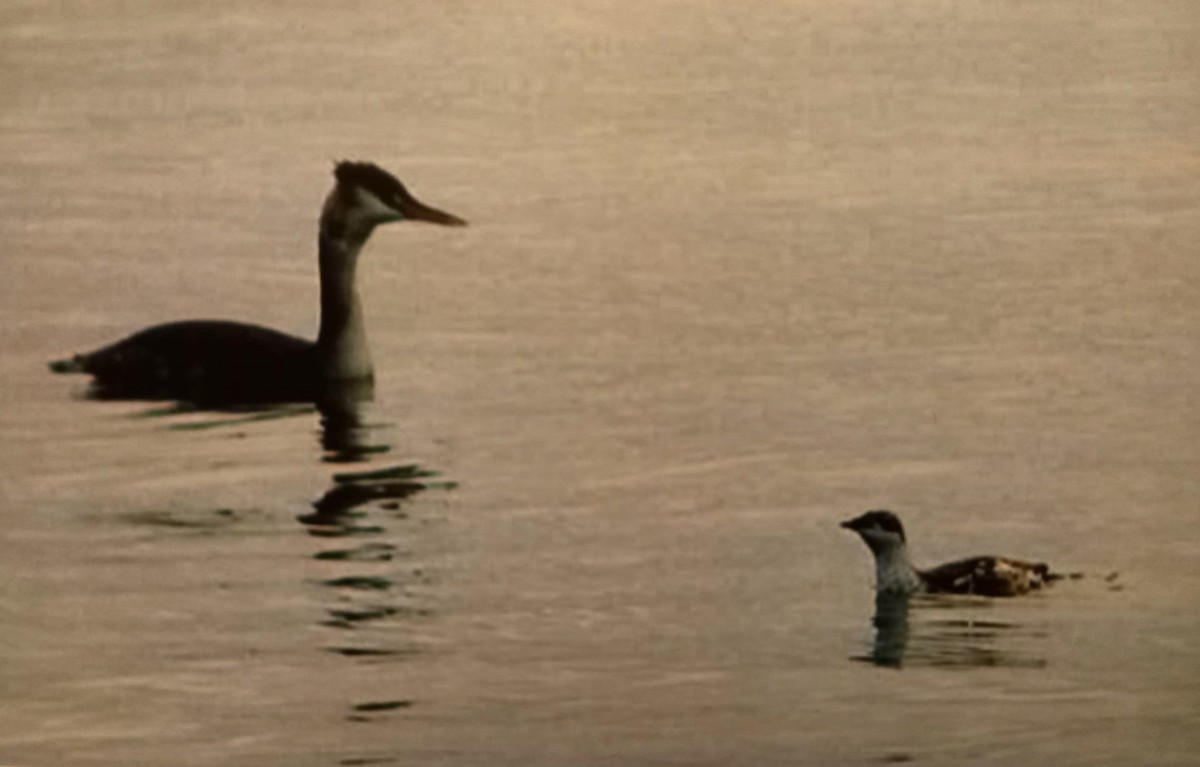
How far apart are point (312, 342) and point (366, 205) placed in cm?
17

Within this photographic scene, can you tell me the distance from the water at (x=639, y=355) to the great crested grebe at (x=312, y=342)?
1.0 inches

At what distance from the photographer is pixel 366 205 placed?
5.36 m

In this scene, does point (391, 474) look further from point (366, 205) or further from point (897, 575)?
point (897, 575)

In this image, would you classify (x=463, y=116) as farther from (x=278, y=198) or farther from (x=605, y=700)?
(x=605, y=700)

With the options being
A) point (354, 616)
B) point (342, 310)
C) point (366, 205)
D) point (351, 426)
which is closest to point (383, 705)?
point (354, 616)

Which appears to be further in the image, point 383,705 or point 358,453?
point 358,453

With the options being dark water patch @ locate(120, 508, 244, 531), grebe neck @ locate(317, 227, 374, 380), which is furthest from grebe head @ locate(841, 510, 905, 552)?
dark water patch @ locate(120, 508, 244, 531)

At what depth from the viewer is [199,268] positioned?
542 centimetres

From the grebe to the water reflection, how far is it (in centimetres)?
1

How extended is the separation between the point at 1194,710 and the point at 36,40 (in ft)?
5.02

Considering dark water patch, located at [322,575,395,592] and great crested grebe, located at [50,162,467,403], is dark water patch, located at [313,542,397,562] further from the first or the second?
great crested grebe, located at [50,162,467,403]

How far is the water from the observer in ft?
17.3

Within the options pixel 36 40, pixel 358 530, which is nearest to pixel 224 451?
pixel 358 530

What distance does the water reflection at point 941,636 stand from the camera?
5293 mm
